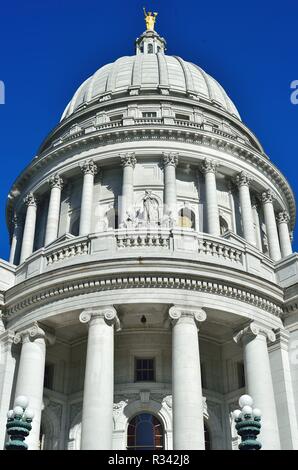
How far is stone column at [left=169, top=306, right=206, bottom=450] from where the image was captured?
21875mm

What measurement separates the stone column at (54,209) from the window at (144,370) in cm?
1391

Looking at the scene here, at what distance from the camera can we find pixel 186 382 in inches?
899

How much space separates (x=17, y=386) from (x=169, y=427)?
6.61 meters

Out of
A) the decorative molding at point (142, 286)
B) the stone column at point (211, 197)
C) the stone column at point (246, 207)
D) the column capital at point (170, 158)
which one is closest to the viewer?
the decorative molding at point (142, 286)

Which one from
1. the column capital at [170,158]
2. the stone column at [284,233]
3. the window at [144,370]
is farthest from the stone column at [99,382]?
the stone column at [284,233]

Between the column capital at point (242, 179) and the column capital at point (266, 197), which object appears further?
the column capital at point (266, 197)

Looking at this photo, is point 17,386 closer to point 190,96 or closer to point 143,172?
point 143,172

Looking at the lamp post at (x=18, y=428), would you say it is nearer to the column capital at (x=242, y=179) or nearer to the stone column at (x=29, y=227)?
the stone column at (x=29, y=227)

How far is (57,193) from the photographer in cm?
4228

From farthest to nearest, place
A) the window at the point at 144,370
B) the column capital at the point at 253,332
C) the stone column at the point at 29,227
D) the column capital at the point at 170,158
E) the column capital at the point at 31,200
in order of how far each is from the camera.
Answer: the column capital at the point at 31,200
the stone column at the point at 29,227
the column capital at the point at 170,158
the window at the point at 144,370
the column capital at the point at 253,332

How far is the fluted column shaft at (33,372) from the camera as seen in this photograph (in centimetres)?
2355

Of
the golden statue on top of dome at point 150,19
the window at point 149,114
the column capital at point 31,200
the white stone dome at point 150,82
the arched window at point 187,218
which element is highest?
the golden statue on top of dome at point 150,19

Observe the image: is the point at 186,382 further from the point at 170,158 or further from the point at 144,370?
the point at 170,158

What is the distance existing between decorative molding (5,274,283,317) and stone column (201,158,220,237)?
39.1 feet
